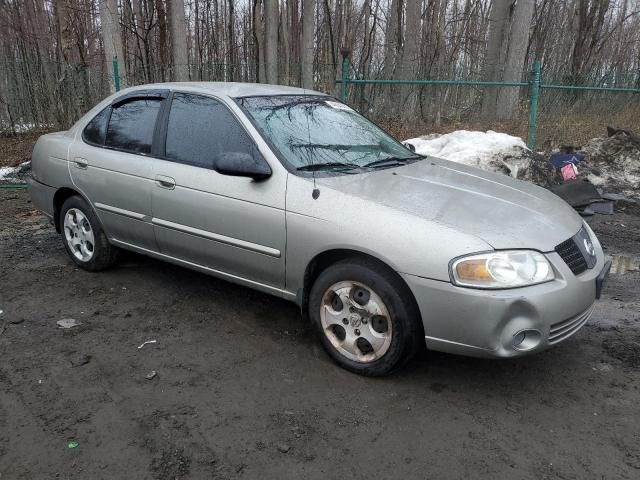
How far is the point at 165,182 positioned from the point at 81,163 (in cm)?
112

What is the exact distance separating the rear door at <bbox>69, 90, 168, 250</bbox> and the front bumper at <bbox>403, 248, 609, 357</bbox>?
2307 millimetres

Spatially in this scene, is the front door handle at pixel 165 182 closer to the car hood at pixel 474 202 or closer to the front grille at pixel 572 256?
the car hood at pixel 474 202

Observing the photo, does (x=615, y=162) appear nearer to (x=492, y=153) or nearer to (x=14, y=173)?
(x=492, y=153)

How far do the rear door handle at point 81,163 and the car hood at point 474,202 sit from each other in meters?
2.31

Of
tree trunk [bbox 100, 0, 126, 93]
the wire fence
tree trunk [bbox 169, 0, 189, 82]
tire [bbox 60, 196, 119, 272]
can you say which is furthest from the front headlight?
tree trunk [bbox 169, 0, 189, 82]

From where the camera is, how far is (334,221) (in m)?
3.15

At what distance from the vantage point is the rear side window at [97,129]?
459 centimetres

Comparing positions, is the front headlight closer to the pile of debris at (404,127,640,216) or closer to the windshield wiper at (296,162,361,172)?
the windshield wiper at (296,162,361,172)

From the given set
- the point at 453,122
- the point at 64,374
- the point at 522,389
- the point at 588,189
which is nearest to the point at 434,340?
the point at 522,389

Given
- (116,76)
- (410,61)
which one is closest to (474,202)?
(116,76)

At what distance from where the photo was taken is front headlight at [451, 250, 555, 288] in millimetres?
2758

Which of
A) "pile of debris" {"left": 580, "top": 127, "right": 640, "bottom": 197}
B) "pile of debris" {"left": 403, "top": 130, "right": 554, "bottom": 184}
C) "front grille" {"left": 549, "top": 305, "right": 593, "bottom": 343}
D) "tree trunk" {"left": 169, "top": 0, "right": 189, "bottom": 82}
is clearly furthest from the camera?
"tree trunk" {"left": 169, "top": 0, "right": 189, "bottom": 82}

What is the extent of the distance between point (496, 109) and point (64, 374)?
35.9 feet

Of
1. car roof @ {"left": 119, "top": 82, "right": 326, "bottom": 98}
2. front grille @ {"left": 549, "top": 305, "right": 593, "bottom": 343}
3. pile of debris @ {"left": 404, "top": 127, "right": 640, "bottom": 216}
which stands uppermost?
car roof @ {"left": 119, "top": 82, "right": 326, "bottom": 98}
